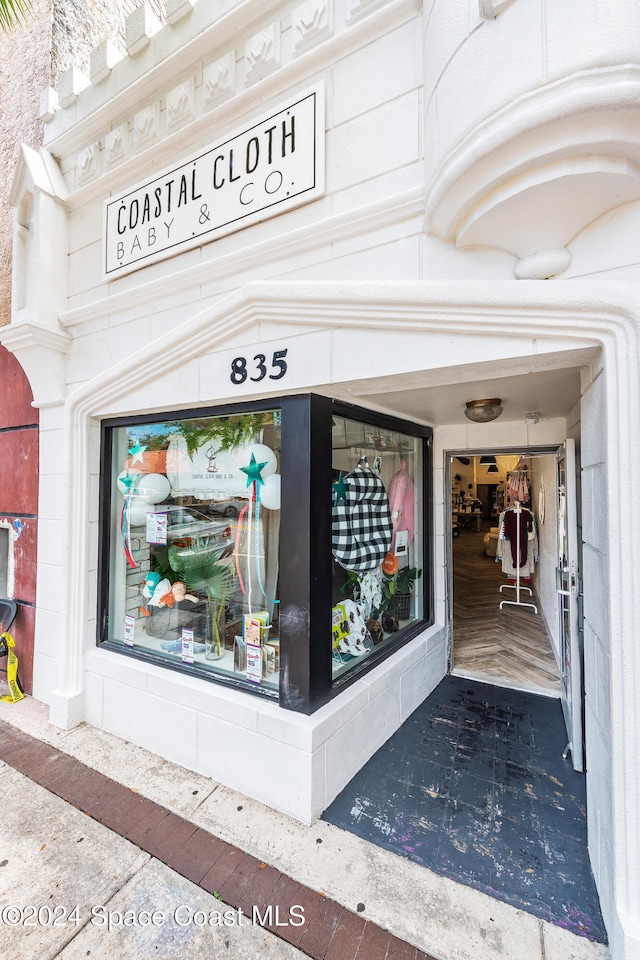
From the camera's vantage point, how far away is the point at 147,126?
2.77 metres

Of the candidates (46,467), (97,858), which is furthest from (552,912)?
(46,467)

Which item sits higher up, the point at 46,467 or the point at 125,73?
the point at 125,73

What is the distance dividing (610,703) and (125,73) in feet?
14.8

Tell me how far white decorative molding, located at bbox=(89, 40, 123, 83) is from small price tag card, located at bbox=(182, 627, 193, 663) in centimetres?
394

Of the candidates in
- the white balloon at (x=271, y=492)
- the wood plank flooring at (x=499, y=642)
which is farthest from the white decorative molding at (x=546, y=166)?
the wood plank flooring at (x=499, y=642)

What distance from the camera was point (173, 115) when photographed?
2.65 metres

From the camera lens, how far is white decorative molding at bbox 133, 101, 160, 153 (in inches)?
108

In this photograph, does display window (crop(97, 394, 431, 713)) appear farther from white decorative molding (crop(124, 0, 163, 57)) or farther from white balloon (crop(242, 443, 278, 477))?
white decorative molding (crop(124, 0, 163, 57))

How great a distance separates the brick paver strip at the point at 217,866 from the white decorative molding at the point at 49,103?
4.74 meters

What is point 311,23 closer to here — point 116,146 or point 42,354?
point 116,146

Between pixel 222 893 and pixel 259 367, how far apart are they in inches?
95.7

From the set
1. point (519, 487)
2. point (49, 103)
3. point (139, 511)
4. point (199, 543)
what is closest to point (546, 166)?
point (199, 543)

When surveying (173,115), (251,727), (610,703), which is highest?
(173,115)

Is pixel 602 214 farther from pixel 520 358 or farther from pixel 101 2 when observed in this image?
pixel 101 2
